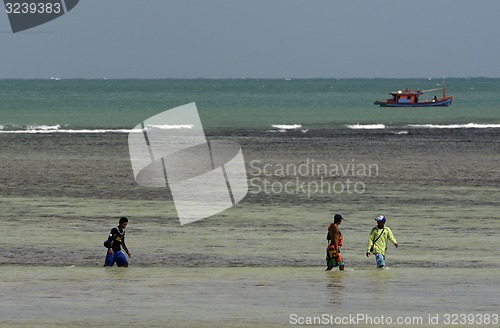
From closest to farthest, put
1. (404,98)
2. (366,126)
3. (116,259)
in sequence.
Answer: (116,259), (366,126), (404,98)

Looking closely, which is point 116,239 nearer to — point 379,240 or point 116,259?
point 116,259

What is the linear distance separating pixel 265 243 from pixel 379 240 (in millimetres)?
4663

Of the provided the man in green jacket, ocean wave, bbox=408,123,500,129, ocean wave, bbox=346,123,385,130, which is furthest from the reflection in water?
ocean wave, bbox=408,123,500,129

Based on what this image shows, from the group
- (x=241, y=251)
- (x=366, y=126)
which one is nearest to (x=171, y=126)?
(x=366, y=126)

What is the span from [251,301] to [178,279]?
2.67m

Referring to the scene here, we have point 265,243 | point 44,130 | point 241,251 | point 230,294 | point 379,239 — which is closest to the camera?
point 230,294

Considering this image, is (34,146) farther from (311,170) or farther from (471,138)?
(471,138)

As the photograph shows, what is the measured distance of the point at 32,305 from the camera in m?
17.5

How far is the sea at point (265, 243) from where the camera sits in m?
17.2

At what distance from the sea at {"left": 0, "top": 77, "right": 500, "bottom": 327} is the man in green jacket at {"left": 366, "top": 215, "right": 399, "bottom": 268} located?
357mm

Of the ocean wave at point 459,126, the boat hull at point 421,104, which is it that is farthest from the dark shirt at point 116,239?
the boat hull at point 421,104

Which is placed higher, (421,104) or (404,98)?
(404,98)

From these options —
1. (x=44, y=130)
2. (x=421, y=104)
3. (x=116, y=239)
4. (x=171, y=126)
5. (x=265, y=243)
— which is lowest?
(x=421, y=104)

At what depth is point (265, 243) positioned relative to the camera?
83.4 feet
